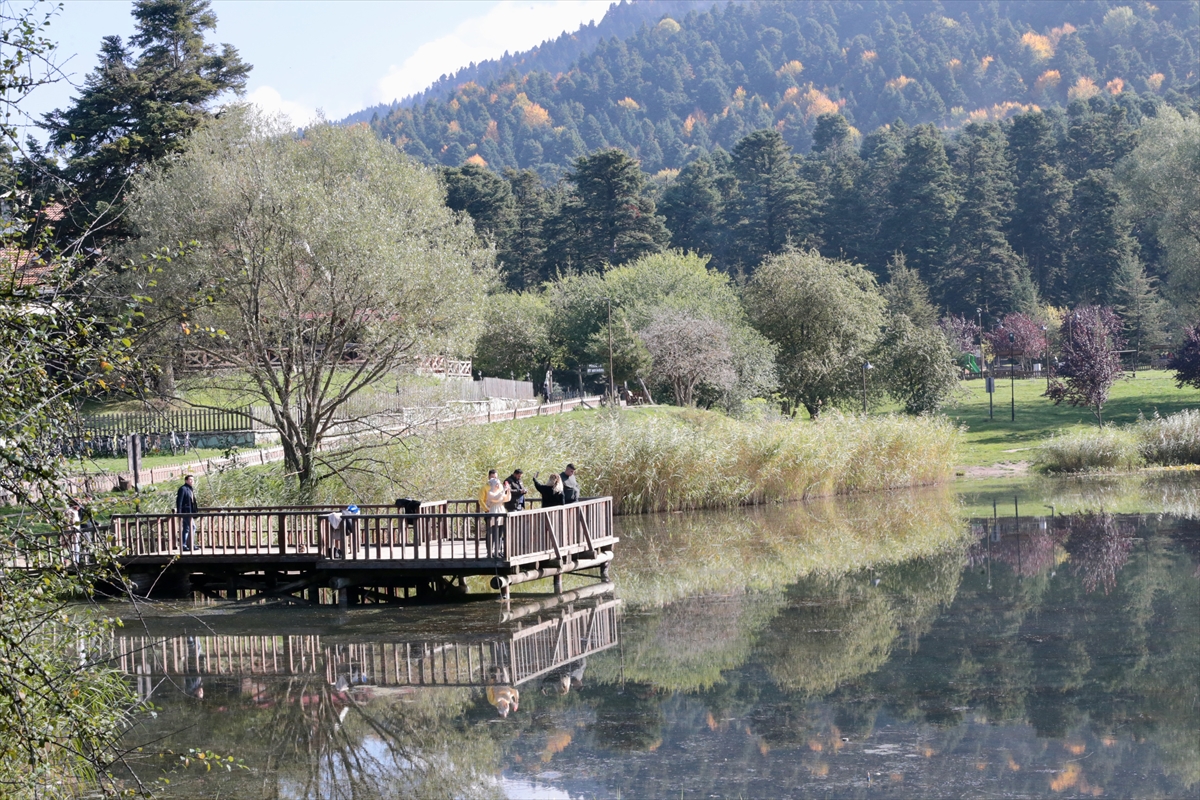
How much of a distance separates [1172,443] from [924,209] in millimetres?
56689

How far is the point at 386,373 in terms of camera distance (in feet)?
102

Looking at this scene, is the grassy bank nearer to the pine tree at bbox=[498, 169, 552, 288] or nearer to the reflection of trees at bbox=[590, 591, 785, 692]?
the reflection of trees at bbox=[590, 591, 785, 692]

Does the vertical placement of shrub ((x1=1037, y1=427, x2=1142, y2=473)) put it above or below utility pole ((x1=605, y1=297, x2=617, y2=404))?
below

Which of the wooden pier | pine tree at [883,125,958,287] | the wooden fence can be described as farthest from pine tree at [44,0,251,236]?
pine tree at [883,125,958,287]

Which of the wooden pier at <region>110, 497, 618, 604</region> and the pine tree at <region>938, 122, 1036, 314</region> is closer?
the wooden pier at <region>110, 497, 618, 604</region>

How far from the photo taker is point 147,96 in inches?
2024

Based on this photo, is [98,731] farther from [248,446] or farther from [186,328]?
[248,446]

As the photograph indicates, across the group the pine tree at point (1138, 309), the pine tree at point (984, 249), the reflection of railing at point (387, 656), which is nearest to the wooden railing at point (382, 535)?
the reflection of railing at point (387, 656)

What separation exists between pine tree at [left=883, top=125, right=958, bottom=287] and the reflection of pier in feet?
262

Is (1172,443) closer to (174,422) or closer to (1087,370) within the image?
(1087,370)

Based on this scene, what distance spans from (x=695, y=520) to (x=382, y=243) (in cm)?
1241

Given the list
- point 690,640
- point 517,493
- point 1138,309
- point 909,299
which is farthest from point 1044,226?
point 690,640

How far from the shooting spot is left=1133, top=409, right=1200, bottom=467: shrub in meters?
44.2

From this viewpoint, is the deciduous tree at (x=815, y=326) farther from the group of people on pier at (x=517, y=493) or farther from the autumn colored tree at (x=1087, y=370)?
the group of people on pier at (x=517, y=493)
